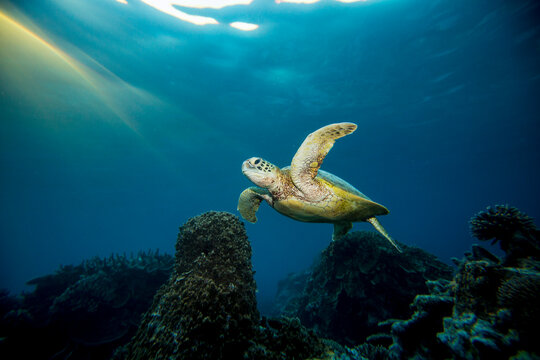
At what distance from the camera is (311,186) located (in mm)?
3295

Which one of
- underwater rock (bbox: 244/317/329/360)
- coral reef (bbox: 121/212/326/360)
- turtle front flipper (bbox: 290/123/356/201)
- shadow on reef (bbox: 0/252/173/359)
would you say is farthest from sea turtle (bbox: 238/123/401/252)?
shadow on reef (bbox: 0/252/173/359)

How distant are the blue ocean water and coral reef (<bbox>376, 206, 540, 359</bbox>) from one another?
12.9 m

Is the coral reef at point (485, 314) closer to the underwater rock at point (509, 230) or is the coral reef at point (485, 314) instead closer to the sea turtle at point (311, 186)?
the underwater rock at point (509, 230)

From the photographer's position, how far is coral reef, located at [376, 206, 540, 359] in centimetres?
149

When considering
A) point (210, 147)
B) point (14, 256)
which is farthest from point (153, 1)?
point (14, 256)

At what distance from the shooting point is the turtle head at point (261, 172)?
10.6ft

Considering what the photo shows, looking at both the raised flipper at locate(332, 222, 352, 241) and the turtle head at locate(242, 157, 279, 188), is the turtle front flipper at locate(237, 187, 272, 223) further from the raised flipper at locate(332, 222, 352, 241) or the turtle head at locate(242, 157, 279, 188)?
the raised flipper at locate(332, 222, 352, 241)

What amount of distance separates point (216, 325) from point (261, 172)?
2.11 meters

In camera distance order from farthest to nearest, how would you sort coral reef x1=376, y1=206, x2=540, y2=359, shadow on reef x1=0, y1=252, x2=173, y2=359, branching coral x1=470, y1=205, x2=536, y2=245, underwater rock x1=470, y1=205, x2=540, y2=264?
shadow on reef x1=0, y1=252, x2=173, y2=359 < branching coral x1=470, y1=205, x2=536, y2=245 < underwater rock x1=470, y1=205, x2=540, y2=264 < coral reef x1=376, y1=206, x2=540, y2=359

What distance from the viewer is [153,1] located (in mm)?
9391

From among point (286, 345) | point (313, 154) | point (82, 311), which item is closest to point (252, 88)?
point (313, 154)

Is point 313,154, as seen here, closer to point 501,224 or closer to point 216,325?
point 216,325

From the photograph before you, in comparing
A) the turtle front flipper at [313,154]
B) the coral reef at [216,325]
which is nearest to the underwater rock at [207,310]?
the coral reef at [216,325]

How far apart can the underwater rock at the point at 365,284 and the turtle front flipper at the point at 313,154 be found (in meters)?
2.57
